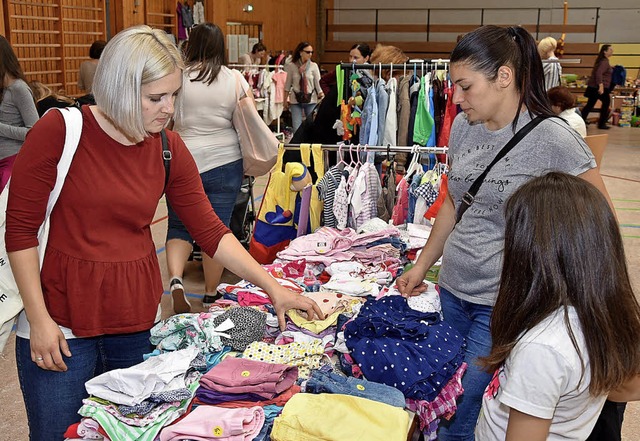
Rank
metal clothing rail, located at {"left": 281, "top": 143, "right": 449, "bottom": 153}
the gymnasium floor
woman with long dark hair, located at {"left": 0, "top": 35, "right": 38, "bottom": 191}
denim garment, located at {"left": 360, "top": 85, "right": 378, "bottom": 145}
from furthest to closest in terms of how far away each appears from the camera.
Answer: denim garment, located at {"left": 360, "top": 85, "right": 378, "bottom": 145} < woman with long dark hair, located at {"left": 0, "top": 35, "right": 38, "bottom": 191} < metal clothing rail, located at {"left": 281, "top": 143, "right": 449, "bottom": 153} < the gymnasium floor

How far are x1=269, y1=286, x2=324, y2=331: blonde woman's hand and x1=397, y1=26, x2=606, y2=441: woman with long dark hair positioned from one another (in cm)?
49

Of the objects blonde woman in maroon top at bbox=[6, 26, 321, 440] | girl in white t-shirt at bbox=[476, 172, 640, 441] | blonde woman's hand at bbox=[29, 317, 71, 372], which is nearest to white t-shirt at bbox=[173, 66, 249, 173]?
blonde woman in maroon top at bbox=[6, 26, 321, 440]

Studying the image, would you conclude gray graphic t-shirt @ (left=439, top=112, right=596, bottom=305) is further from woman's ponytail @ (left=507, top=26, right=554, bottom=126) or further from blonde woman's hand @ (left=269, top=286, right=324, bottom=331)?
blonde woman's hand @ (left=269, top=286, right=324, bottom=331)

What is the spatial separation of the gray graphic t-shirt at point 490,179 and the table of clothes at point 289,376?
8.2 inches

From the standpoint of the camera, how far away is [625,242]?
671cm

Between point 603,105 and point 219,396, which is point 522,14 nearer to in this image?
point 603,105

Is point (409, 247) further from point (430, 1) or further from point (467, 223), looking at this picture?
point (430, 1)

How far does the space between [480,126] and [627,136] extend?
46.5ft

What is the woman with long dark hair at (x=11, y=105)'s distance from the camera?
4.48 m

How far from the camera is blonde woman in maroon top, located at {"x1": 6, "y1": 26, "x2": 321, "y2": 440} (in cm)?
180

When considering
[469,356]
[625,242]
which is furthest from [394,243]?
[625,242]

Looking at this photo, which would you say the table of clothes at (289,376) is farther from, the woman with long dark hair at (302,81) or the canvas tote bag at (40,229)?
the woman with long dark hair at (302,81)

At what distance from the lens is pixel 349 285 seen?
297 cm

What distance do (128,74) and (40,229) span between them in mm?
481
